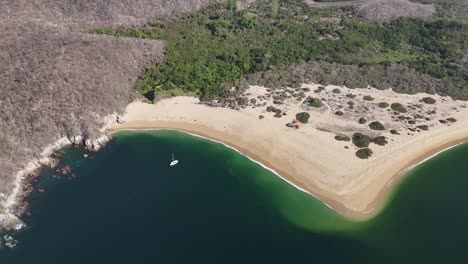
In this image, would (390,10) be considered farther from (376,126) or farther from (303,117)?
(303,117)

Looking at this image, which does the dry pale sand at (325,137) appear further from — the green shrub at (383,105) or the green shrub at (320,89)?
the green shrub at (383,105)

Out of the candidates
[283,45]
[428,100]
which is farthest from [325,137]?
[283,45]

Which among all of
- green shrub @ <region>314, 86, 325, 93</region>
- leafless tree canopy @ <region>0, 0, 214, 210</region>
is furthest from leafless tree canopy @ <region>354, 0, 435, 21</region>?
leafless tree canopy @ <region>0, 0, 214, 210</region>

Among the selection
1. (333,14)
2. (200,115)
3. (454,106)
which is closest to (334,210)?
(200,115)

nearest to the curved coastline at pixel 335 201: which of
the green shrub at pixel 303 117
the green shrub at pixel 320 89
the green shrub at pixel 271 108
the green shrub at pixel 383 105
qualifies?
the green shrub at pixel 271 108

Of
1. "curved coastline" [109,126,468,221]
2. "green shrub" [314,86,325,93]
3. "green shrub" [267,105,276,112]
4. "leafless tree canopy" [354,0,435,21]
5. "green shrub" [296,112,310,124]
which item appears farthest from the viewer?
"leafless tree canopy" [354,0,435,21]

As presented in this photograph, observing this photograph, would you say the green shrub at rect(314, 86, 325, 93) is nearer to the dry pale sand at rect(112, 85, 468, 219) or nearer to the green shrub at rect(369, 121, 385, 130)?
the dry pale sand at rect(112, 85, 468, 219)
